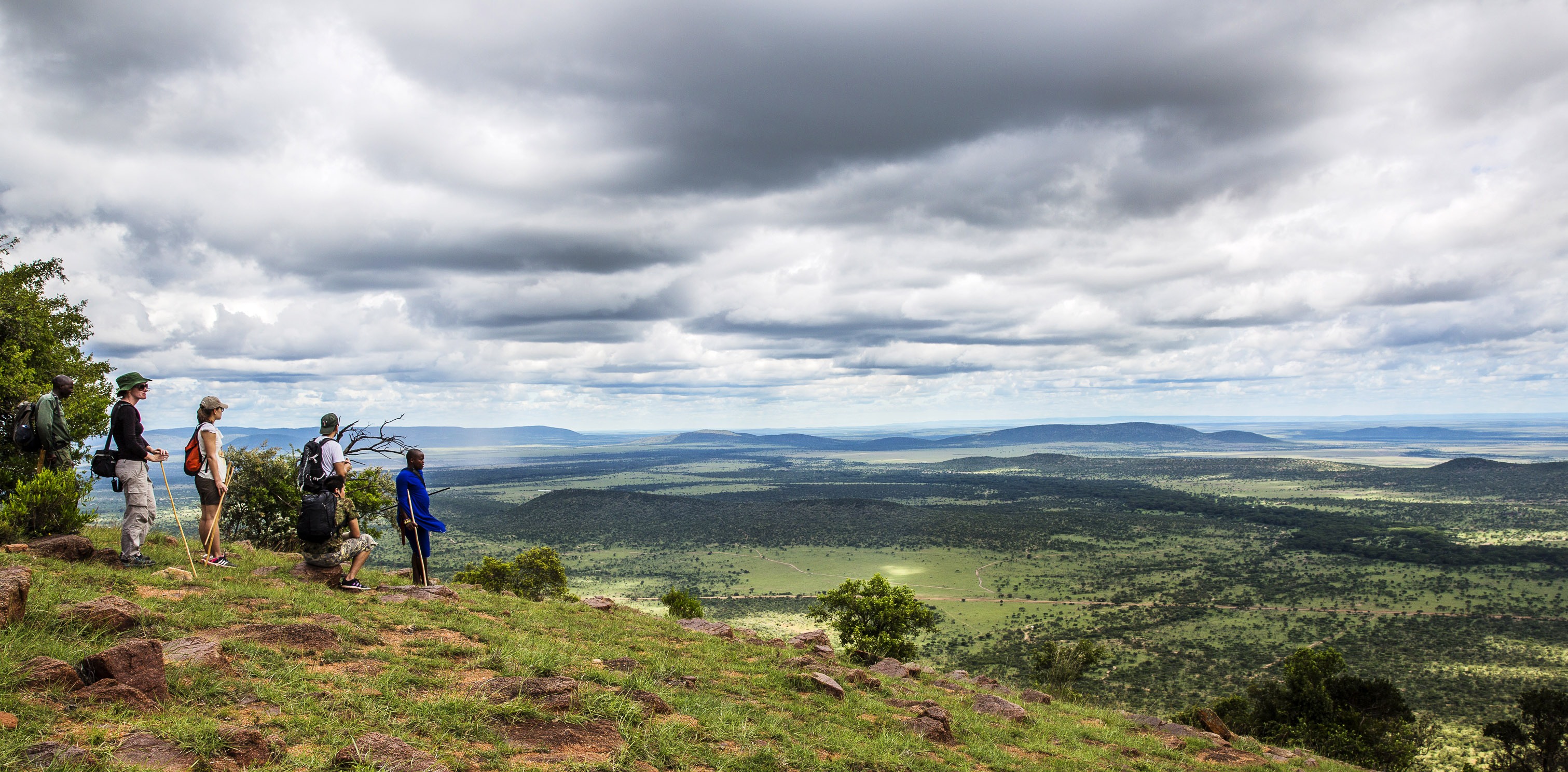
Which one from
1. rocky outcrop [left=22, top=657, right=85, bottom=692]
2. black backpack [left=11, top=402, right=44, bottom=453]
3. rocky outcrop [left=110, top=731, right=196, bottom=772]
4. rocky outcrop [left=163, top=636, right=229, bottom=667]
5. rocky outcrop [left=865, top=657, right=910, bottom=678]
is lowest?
rocky outcrop [left=865, top=657, right=910, bottom=678]

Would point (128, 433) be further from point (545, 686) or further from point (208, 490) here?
point (545, 686)

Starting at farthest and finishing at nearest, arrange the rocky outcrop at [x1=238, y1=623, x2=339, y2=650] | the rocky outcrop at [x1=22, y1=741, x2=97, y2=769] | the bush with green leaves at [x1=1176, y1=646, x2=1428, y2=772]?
1. the bush with green leaves at [x1=1176, y1=646, x2=1428, y2=772]
2. the rocky outcrop at [x1=238, y1=623, x2=339, y2=650]
3. the rocky outcrop at [x1=22, y1=741, x2=97, y2=769]

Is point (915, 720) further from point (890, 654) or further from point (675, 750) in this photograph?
point (890, 654)

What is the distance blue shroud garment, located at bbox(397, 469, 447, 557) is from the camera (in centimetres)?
1339

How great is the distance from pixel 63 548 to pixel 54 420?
7.43 ft

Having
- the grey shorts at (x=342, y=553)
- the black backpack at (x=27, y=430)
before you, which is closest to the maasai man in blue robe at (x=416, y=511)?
the grey shorts at (x=342, y=553)

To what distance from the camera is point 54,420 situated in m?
11.7

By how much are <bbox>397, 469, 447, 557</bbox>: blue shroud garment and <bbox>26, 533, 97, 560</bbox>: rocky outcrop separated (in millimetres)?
4493

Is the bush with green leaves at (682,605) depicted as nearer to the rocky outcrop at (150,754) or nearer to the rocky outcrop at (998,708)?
the rocky outcrop at (998,708)

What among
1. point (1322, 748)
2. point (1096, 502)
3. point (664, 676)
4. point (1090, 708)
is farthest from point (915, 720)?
point (1096, 502)

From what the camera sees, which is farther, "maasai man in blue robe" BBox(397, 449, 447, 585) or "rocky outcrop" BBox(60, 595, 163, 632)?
"maasai man in blue robe" BBox(397, 449, 447, 585)

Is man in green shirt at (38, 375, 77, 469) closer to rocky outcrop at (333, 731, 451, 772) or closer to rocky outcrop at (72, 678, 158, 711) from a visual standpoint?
rocky outcrop at (72, 678, 158, 711)

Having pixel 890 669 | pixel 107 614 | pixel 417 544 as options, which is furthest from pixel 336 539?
pixel 890 669

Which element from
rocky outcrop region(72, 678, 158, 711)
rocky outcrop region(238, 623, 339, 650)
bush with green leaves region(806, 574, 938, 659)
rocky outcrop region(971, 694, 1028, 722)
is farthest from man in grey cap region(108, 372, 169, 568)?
bush with green leaves region(806, 574, 938, 659)
